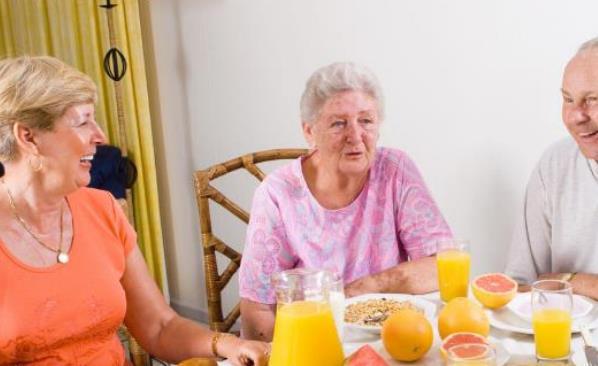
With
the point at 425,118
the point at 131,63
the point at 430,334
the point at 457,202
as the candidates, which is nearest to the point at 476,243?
the point at 457,202

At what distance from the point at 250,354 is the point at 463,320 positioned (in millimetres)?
387

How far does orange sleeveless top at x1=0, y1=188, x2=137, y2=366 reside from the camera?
146 centimetres

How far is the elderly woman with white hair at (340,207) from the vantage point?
182 centimetres

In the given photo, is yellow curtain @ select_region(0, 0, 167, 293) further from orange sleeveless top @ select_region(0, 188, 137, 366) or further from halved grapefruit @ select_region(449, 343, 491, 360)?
halved grapefruit @ select_region(449, 343, 491, 360)

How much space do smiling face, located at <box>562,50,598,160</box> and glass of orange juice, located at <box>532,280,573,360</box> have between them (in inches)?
20.4

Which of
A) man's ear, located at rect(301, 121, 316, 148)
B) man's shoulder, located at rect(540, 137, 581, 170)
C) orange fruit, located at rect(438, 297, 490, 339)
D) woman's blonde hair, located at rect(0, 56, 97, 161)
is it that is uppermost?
woman's blonde hair, located at rect(0, 56, 97, 161)

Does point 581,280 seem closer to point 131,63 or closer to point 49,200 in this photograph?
point 49,200

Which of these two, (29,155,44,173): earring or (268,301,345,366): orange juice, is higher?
(29,155,44,173): earring

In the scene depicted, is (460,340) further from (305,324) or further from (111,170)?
(111,170)

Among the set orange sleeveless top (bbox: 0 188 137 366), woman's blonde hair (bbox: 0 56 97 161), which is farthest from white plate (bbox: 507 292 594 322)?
woman's blonde hair (bbox: 0 56 97 161)

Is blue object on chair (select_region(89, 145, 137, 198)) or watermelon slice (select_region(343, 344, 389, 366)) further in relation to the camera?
blue object on chair (select_region(89, 145, 137, 198))

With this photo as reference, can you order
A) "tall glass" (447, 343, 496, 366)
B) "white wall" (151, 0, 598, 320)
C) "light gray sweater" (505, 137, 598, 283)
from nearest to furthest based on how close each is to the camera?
"tall glass" (447, 343, 496, 366) < "light gray sweater" (505, 137, 598, 283) < "white wall" (151, 0, 598, 320)

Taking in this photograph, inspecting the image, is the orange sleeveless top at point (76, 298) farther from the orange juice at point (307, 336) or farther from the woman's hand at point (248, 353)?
the orange juice at point (307, 336)

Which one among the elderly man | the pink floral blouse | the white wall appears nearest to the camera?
the elderly man
